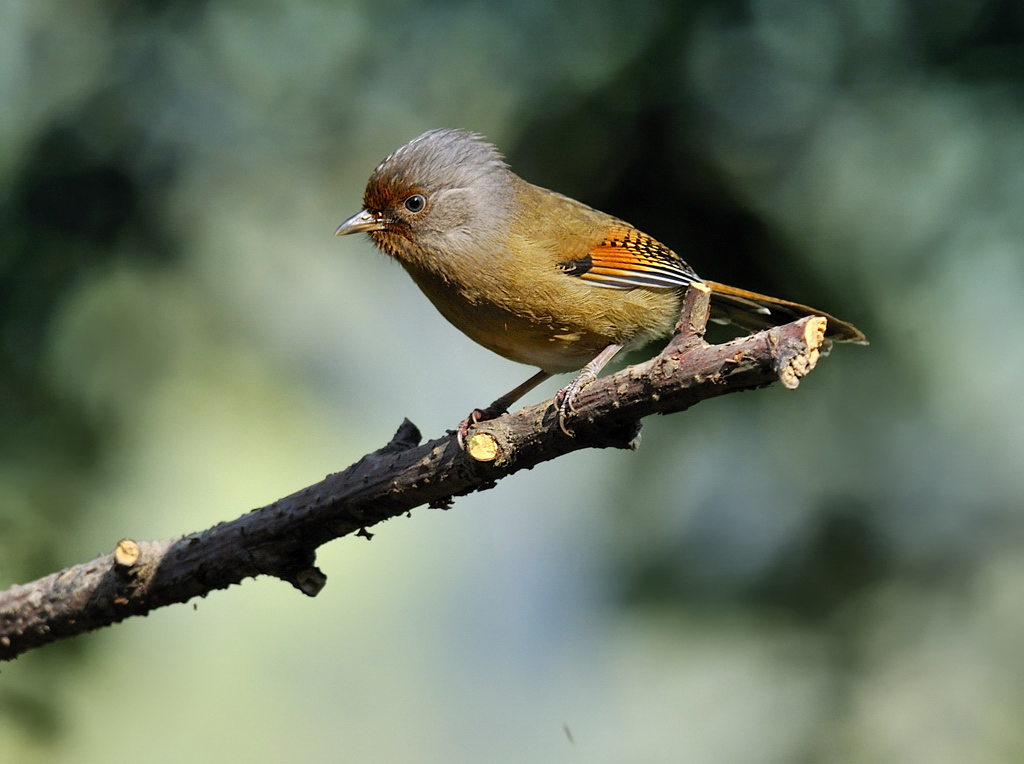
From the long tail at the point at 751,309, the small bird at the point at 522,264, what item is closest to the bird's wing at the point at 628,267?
the small bird at the point at 522,264

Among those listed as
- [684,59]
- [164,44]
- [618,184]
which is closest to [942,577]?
[618,184]

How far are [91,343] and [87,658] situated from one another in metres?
1.49

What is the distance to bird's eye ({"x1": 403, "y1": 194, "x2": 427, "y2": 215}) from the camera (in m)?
4.34

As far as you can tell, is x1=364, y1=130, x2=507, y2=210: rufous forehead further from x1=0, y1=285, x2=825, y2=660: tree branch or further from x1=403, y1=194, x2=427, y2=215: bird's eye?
x1=0, y1=285, x2=825, y2=660: tree branch

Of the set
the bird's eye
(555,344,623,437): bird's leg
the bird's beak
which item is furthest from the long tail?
the bird's beak

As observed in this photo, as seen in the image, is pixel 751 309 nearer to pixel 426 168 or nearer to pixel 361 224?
pixel 426 168

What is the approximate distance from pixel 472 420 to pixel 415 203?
111cm

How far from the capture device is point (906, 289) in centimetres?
466

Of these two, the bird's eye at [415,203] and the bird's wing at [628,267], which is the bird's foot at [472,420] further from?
the bird's eye at [415,203]

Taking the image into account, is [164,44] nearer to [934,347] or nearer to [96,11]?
[96,11]

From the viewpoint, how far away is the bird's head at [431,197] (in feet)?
13.8

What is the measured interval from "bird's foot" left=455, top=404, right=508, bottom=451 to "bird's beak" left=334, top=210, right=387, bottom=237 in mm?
905

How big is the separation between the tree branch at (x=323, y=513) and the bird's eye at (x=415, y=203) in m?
1.13

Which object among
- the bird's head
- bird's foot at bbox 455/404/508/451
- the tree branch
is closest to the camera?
the tree branch
